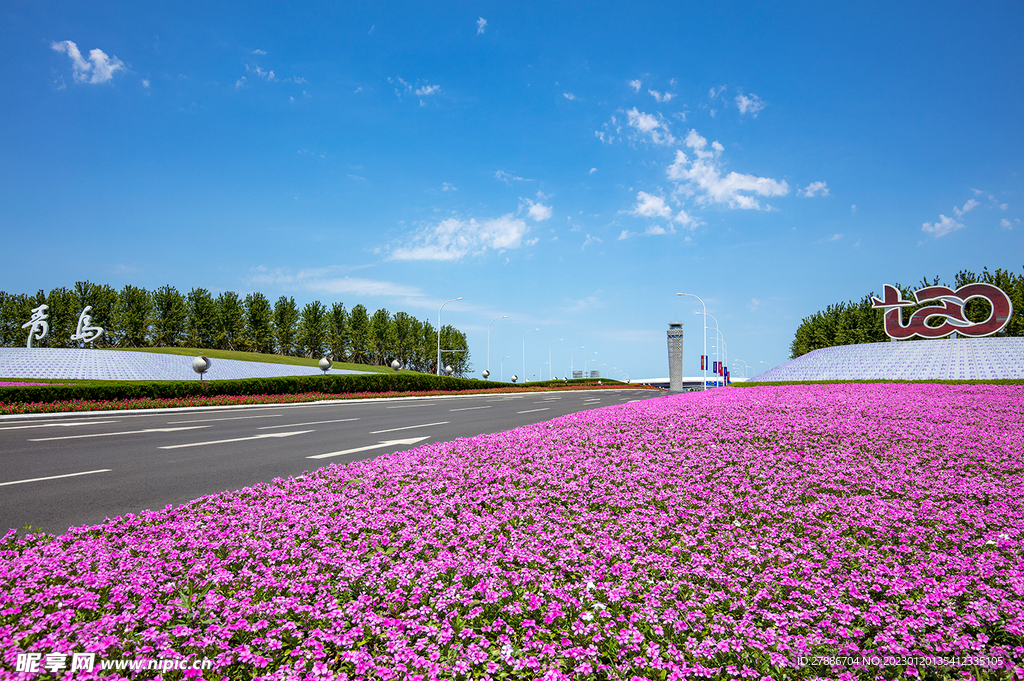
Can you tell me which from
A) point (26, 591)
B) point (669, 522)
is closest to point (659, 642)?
point (669, 522)

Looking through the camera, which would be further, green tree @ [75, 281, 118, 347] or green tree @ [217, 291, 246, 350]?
green tree @ [217, 291, 246, 350]

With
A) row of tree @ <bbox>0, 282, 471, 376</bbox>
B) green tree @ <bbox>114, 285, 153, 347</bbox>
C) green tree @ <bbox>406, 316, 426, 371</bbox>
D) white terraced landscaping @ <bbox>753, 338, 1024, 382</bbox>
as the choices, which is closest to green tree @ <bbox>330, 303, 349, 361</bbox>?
row of tree @ <bbox>0, 282, 471, 376</bbox>

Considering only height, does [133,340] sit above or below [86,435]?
above

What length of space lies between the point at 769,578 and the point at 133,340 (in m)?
94.8

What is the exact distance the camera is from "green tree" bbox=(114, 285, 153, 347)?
7819 cm

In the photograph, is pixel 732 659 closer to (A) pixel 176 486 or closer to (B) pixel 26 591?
(B) pixel 26 591

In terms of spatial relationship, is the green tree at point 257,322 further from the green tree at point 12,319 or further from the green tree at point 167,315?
the green tree at point 12,319

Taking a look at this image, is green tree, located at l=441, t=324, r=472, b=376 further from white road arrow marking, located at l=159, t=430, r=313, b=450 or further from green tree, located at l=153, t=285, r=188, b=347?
white road arrow marking, located at l=159, t=430, r=313, b=450

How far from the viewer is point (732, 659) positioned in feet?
9.53

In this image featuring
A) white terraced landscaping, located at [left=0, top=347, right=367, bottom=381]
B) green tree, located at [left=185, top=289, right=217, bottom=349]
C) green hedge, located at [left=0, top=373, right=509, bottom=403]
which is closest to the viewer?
green hedge, located at [left=0, top=373, right=509, bottom=403]

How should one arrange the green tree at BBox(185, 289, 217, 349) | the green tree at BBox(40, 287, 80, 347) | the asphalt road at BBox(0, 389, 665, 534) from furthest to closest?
1. the green tree at BBox(185, 289, 217, 349)
2. the green tree at BBox(40, 287, 80, 347)
3. the asphalt road at BBox(0, 389, 665, 534)

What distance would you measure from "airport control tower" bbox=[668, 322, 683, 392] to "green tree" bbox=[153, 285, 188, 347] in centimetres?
7196

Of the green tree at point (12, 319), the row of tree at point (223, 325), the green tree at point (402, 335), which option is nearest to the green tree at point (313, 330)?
the row of tree at point (223, 325)

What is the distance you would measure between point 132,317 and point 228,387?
64.1 m
